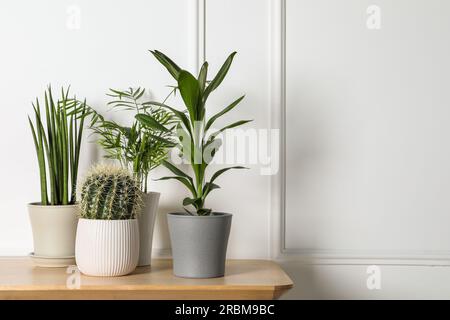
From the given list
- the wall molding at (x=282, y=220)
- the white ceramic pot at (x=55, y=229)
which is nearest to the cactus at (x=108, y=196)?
the white ceramic pot at (x=55, y=229)

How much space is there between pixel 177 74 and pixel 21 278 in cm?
61

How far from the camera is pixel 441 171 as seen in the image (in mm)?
1596

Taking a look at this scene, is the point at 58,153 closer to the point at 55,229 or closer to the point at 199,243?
the point at 55,229

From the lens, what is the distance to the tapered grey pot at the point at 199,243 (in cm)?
129

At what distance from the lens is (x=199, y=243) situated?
1.29 metres

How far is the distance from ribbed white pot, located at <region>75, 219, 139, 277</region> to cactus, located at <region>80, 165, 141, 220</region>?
21 mm

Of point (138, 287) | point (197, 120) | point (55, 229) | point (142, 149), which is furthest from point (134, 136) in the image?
point (138, 287)

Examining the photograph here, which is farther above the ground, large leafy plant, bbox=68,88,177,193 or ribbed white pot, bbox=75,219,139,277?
large leafy plant, bbox=68,88,177,193

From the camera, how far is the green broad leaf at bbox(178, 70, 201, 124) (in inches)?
49.3

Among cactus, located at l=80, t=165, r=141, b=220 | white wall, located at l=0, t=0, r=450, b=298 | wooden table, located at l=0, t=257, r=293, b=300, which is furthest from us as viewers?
white wall, located at l=0, t=0, r=450, b=298

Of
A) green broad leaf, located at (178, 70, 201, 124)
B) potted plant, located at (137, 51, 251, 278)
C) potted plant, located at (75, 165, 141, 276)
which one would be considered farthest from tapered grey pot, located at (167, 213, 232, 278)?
green broad leaf, located at (178, 70, 201, 124)

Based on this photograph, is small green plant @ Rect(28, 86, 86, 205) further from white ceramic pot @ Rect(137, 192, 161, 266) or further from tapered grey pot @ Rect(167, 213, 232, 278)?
tapered grey pot @ Rect(167, 213, 232, 278)

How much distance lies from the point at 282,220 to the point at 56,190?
A: 64cm

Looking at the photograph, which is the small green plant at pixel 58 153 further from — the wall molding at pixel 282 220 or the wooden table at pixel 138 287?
the wall molding at pixel 282 220
